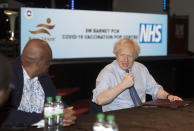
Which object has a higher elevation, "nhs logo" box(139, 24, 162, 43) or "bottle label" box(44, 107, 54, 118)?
"nhs logo" box(139, 24, 162, 43)

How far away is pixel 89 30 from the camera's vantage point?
4.56m

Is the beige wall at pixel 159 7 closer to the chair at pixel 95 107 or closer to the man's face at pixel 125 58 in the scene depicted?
the man's face at pixel 125 58

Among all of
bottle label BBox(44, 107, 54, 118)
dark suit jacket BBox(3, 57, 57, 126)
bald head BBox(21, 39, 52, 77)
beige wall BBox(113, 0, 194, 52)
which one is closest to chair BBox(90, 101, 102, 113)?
dark suit jacket BBox(3, 57, 57, 126)

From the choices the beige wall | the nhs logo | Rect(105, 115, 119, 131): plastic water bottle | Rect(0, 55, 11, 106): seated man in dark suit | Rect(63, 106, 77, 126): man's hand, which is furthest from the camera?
the beige wall

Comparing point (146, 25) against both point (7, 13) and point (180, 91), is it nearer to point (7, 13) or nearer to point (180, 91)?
point (180, 91)

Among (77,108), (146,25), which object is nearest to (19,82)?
(77,108)

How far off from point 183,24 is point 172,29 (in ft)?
1.22

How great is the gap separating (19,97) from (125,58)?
42.9 inches

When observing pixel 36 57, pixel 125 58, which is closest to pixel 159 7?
pixel 125 58

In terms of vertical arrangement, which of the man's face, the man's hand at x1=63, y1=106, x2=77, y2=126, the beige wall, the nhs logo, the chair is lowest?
the chair

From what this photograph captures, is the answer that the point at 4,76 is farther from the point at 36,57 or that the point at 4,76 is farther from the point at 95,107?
the point at 95,107

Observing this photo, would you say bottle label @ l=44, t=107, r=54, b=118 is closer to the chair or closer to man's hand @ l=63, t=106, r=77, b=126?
man's hand @ l=63, t=106, r=77, b=126

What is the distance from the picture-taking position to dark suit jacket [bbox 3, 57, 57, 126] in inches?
78.2

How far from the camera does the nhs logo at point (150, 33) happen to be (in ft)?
16.0
